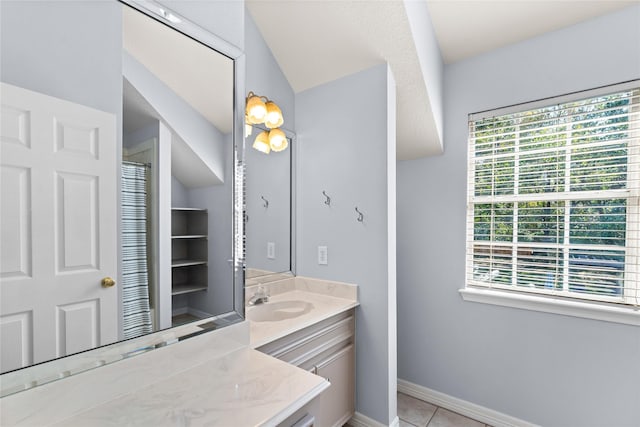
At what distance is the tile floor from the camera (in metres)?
1.96

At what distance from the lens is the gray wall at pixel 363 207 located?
70.0 inches

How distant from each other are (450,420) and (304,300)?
1.30 metres

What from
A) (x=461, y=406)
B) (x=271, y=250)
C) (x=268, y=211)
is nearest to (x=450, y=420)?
(x=461, y=406)

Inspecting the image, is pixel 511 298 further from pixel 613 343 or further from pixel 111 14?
pixel 111 14

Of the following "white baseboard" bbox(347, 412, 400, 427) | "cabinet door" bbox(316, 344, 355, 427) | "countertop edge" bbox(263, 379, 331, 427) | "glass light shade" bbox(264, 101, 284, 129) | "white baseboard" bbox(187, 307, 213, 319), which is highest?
"glass light shade" bbox(264, 101, 284, 129)

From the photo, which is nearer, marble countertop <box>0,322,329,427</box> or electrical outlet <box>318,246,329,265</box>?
marble countertop <box>0,322,329,427</box>

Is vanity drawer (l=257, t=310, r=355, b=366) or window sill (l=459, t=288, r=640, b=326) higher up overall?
window sill (l=459, t=288, r=640, b=326)

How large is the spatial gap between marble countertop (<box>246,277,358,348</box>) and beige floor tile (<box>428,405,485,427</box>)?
101cm

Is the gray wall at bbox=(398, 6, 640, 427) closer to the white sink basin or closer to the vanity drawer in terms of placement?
the vanity drawer

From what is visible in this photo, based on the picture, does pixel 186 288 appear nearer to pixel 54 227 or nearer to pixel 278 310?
pixel 54 227

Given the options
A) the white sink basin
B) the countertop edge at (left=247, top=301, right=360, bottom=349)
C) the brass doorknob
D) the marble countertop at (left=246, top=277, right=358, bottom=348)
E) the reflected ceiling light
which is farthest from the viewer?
the white sink basin

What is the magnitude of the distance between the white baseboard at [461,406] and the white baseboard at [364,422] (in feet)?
1.44

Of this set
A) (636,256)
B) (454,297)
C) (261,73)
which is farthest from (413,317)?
(261,73)

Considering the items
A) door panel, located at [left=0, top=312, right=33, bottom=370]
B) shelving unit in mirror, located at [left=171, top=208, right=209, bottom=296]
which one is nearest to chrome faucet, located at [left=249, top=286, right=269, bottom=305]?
shelving unit in mirror, located at [left=171, top=208, right=209, bottom=296]
